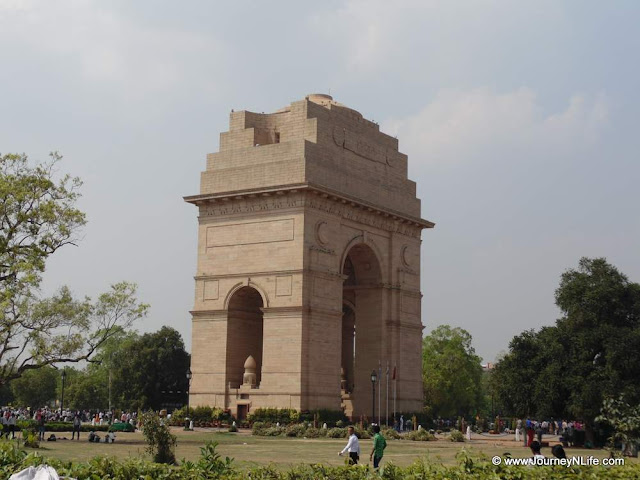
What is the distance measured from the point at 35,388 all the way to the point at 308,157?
67.5 m

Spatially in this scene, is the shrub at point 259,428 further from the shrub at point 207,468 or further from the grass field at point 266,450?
the shrub at point 207,468

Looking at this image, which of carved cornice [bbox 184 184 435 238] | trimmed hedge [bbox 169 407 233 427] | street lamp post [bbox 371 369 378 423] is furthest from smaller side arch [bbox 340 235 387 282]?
trimmed hedge [bbox 169 407 233 427]

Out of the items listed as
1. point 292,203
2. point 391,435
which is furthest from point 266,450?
point 292,203

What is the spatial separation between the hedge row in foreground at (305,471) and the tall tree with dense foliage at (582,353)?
2459 cm

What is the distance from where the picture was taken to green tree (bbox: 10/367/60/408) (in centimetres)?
10050

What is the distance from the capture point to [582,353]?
Answer: 36500 mm

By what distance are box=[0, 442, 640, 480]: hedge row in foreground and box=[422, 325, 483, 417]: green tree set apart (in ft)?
215

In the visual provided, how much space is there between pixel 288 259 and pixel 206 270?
5324 mm

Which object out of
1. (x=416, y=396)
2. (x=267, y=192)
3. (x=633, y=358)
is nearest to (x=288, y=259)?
(x=267, y=192)

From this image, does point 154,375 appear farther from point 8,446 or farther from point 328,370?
point 8,446

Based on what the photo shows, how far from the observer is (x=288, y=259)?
4472 cm

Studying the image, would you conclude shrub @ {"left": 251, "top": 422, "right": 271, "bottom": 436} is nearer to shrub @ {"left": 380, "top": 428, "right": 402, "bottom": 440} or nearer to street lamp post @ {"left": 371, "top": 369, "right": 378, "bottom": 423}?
shrub @ {"left": 380, "top": 428, "right": 402, "bottom": 440}

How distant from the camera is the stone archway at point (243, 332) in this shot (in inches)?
1826

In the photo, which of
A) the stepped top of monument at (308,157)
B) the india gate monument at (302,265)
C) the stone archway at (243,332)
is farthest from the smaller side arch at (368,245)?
the stone archway at (243,332)
